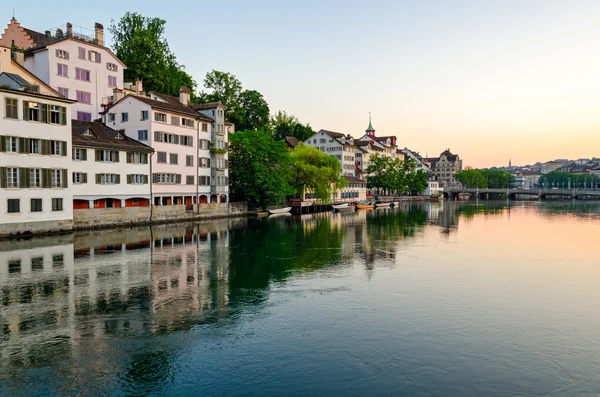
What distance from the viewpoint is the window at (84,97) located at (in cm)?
6397

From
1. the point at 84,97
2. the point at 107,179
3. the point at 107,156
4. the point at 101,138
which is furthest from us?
the point at 84,97

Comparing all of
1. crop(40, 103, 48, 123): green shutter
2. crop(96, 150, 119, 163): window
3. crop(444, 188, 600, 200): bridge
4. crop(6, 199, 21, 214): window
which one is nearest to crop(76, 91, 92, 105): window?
crop(96, 150, 119, 163): window

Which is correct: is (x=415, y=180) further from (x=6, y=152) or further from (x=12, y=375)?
(x=12, y=375)

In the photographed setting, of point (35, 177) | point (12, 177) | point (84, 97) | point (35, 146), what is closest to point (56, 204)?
point (35, 177)

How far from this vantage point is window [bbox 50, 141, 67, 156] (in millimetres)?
44656

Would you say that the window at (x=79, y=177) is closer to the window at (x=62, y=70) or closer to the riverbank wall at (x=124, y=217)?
the riverbank wall at (x=124, y=217)

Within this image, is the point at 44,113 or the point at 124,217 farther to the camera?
the point at 124,217

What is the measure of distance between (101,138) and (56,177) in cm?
1027

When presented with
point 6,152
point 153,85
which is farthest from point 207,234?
point 153,85

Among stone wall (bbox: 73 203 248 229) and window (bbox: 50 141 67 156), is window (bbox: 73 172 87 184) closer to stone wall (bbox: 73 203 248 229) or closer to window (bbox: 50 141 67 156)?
stone wall (bbox: 73 203 248 229)

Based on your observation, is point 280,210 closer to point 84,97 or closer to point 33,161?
point 84,97

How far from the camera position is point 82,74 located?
64.2 m

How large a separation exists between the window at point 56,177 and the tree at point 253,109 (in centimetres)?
5412

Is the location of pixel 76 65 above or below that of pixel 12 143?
above
